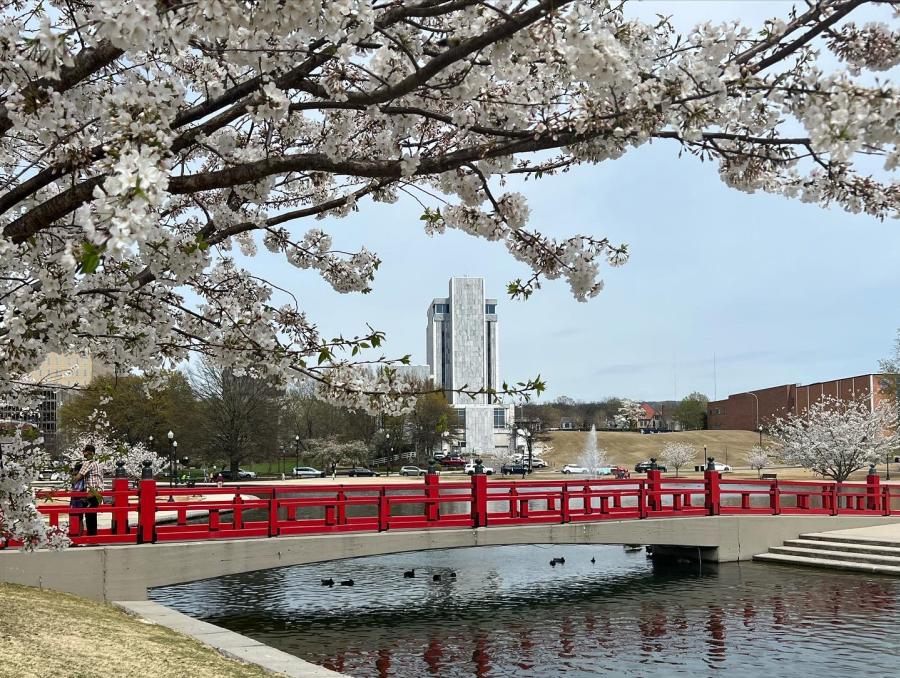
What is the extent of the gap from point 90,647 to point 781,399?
98.7 m

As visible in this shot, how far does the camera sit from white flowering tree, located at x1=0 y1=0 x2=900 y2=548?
190 inches

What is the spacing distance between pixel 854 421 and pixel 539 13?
47282 millimetres

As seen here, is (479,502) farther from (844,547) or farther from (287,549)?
(844,547)

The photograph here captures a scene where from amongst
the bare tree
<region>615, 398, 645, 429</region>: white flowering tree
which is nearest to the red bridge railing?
the bare tree

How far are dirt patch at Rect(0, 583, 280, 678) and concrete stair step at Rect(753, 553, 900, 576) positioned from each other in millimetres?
15992

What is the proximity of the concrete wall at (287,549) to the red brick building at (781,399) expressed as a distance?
152ft

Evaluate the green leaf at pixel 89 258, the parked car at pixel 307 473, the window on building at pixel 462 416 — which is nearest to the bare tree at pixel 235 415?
the parked car at pixel 307 473

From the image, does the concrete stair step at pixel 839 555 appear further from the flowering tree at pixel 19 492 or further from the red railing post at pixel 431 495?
the flowering tree at pixel 19 492

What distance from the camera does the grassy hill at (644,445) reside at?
100 m

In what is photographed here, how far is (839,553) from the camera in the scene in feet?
70.1

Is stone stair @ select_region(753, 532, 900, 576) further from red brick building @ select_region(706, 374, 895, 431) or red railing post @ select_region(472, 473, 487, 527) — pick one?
red brick building @ select_region(706, 374, 895, 431)

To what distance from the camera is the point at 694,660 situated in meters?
12.9

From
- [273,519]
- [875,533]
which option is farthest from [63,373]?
[875,533]

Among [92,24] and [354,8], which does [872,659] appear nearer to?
[354,8]
